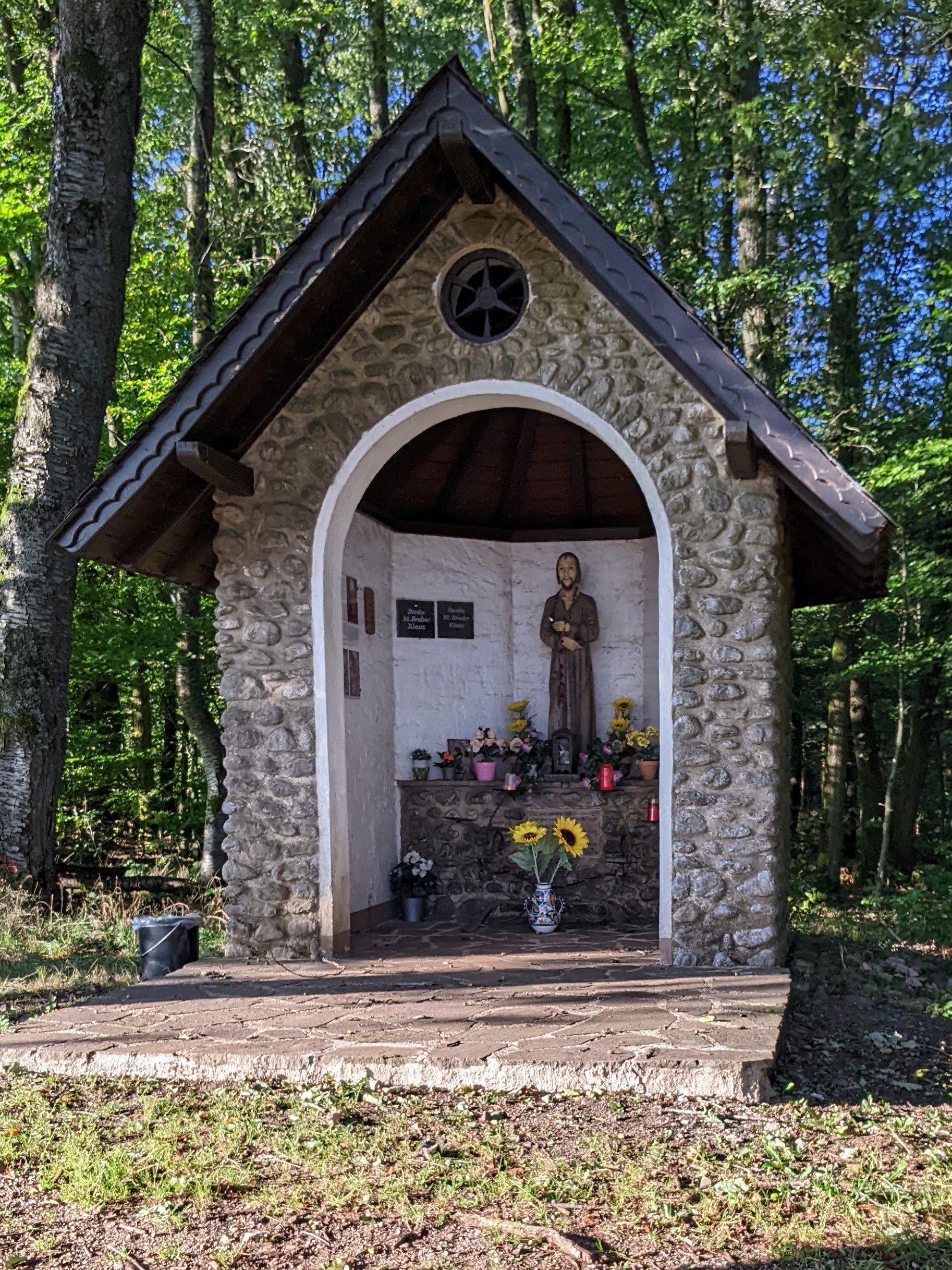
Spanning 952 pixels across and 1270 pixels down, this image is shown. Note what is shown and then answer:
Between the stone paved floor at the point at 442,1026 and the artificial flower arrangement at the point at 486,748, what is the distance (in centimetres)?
220

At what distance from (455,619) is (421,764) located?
1.23m

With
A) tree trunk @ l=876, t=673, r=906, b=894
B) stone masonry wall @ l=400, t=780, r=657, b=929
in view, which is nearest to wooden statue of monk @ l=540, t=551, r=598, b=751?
stone masonry wall @ l=400, t=780, r=657, b=929

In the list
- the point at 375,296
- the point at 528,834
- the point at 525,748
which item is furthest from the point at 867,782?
the point at 375,296

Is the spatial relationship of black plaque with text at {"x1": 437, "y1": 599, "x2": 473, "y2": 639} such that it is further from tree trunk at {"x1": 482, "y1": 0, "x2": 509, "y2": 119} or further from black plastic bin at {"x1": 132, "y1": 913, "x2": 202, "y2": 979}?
tree trunk at {"x1": 482, "y1": 0, "x2": 509, "y2": 119}

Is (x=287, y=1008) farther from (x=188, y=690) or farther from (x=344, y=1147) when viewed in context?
(x=188, y=690)

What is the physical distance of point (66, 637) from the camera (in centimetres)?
944

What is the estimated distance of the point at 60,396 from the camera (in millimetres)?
9359

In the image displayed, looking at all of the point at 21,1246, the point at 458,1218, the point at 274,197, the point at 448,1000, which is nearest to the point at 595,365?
the point at 448,1000

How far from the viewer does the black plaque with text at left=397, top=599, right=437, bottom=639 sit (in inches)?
365

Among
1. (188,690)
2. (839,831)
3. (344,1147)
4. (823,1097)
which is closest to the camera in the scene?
(344,1147)

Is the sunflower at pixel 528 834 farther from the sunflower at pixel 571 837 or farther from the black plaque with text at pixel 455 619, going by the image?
the black plaque with text at pixel 455 619

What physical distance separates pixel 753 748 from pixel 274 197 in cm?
963

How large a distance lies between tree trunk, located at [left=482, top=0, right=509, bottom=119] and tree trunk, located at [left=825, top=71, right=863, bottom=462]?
12.6 ft

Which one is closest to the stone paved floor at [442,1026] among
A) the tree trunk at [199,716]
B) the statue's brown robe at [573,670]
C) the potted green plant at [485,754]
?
the potted green plant at [485,754]
